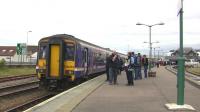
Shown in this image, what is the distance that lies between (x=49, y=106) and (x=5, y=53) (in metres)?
132

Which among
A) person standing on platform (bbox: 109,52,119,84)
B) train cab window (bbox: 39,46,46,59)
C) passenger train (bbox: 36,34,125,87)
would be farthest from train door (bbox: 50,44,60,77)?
person standing on platform (bbox: 109,52,119,84)

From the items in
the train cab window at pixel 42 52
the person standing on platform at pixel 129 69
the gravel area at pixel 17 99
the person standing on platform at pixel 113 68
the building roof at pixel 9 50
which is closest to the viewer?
the gravel area at pixel 17 99

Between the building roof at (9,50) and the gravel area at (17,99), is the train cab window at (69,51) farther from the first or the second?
the building roof at (9,50)

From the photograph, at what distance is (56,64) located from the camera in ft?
80.0

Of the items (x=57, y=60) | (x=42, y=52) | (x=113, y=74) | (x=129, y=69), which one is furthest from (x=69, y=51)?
(x=129, y=69)

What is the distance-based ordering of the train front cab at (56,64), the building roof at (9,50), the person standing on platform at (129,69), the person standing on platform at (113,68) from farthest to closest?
the building roof at (9,50) → the person standing on platform at (113,68) → the person standing on platform at (129,69) → the train front cab at (56,64)

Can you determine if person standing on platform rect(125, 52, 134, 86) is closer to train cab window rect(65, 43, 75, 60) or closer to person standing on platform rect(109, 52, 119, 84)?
person standing on platform rect(109, 52, 119, 84)

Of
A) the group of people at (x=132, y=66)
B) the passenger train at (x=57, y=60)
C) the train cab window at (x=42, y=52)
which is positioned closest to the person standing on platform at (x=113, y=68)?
the group of people at (x=132, y=66)

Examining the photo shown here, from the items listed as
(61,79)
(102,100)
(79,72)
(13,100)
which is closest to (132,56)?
(79,72)

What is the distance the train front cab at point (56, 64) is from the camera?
2428 centimetres

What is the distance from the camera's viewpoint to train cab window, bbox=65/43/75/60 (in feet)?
81.1

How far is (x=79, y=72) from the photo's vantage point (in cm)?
2638

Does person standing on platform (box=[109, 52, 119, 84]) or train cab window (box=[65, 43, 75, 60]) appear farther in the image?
person standing on platform (box=[109, 52, 119, 84])

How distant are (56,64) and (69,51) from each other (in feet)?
3.45
